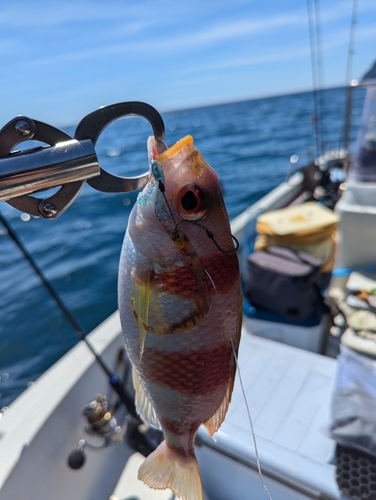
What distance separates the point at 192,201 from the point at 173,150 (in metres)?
0.12

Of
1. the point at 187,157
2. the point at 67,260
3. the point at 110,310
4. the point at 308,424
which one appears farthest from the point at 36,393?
the point at 67,260

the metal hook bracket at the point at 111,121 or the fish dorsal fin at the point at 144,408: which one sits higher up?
the metal hook bracket at the point at 111,121

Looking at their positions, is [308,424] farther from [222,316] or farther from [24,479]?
[24,479]

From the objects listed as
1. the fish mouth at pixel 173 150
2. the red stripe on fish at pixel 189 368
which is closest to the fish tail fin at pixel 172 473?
the red stripe on fish at pixel 189 368

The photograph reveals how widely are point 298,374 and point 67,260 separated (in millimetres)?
5594

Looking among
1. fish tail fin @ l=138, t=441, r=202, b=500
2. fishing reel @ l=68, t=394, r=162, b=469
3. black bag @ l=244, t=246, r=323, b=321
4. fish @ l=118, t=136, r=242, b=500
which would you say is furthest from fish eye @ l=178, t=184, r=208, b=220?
black bag @ l=244, t=246, r=323, b=321

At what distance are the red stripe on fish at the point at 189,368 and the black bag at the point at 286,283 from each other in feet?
6.50

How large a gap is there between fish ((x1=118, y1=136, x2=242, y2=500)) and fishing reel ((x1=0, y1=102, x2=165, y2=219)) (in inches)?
3.7

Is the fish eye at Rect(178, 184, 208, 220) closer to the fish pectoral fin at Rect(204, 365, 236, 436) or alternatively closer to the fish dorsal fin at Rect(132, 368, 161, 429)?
the fish pectoral fin at Rect(204, 365, 236, 436)

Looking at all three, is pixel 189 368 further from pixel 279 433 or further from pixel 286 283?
pixel 286 283

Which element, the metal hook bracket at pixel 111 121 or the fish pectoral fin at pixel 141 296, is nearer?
the metal hook bracket at pixel 111 121

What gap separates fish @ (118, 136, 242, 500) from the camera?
826 mm

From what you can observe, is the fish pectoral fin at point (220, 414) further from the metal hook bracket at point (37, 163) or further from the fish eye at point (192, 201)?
the metal hook bracket at point (37, 163)

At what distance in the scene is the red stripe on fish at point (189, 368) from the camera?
2.86 feet
